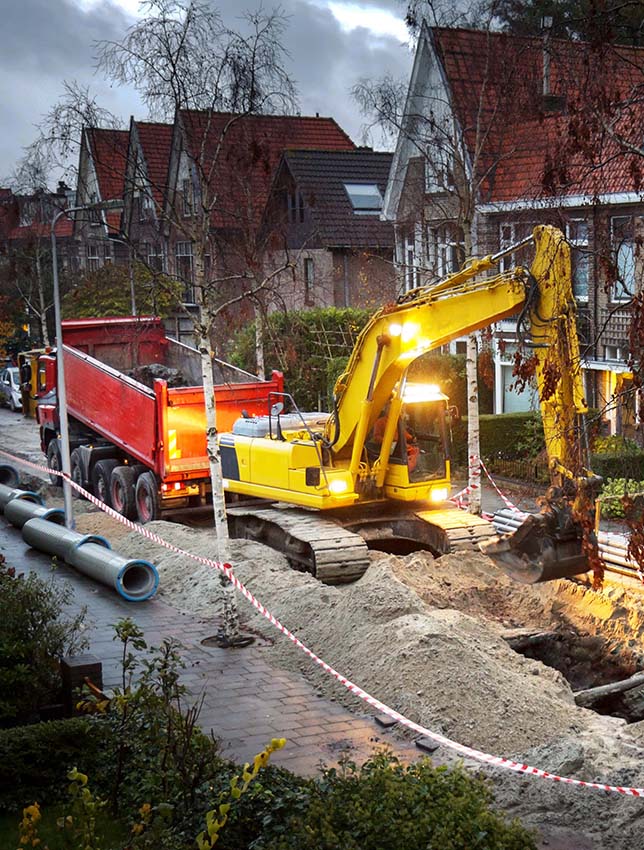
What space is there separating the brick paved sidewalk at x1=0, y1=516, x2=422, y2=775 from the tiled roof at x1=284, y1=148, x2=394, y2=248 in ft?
72.0

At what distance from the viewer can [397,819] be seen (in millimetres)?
6605

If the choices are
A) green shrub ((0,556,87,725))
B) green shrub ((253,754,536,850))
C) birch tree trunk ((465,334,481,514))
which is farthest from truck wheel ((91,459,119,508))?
green shrub ((253,754,536,850))

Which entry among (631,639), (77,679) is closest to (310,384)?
(631,639)

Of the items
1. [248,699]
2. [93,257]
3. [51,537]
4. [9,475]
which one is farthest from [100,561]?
[93,257]

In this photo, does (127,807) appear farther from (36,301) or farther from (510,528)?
(36,301)

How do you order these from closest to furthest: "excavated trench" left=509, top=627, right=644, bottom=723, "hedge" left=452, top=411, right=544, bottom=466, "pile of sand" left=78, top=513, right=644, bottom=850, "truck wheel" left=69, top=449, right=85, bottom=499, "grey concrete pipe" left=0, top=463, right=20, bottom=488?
"pile of sand" left=78, top=513, right=644, bottom=850 < "excavated trench" left=509, top=627, right=644, bottom=723 < "truck wheel" left=69, top=449, right=85, bottom=499 < "hedge" left=452, top=411, right=544, bottom=466 < "grey concrete pipe" left=0, top=463, right=20, bottom=488

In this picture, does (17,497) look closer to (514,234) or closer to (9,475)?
(9,475)

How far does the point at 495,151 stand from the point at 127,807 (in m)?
14.8

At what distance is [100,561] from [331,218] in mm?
22217

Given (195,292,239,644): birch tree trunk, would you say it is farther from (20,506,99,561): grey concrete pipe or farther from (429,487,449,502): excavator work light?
(20,506,99,561): grey concrete pipe

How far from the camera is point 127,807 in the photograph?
26.8ft

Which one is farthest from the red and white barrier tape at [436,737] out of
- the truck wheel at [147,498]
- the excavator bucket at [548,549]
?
the truck wheel at [147,498]

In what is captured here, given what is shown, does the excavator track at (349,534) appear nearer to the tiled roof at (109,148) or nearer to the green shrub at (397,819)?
the tiled roof at (109,148)

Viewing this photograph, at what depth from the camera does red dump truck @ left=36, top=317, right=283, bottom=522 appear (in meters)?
19.5
